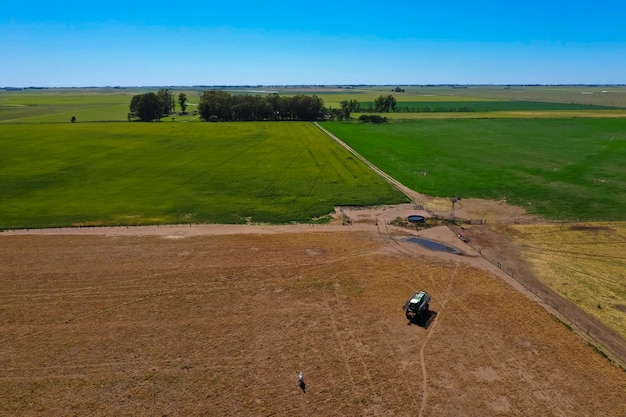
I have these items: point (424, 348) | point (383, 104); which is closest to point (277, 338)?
point (424, 348)

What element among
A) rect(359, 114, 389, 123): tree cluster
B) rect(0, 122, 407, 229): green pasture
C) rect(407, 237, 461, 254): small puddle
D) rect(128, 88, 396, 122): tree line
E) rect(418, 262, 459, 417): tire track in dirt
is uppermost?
rect(128, 88, 396, 122): tree line

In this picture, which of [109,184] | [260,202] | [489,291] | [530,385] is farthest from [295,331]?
[109,184]

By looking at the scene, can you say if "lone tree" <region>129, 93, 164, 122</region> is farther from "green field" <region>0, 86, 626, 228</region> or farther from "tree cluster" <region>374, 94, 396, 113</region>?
"tree cluster" <region>374, 94, 396, 113</region>

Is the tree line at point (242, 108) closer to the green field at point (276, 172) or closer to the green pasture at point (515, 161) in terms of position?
the green pasture at point (515, 161)

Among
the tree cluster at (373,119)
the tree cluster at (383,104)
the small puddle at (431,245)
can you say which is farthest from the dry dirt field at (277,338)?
the tree cluster at (383,104)

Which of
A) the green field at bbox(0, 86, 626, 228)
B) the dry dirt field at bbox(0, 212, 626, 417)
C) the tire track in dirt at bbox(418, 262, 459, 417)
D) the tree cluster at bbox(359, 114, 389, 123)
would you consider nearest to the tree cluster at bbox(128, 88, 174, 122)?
the green field at bbox(0, 86, 626, 228)

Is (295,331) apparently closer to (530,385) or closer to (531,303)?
(530,385)
